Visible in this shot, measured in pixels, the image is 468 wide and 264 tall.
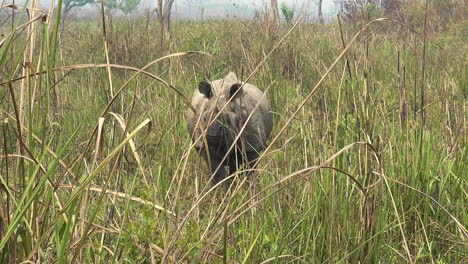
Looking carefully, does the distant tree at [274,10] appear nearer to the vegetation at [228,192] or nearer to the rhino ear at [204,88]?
the vegetation at [228,192]

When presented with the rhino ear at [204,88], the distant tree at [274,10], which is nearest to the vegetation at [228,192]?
the rhino ear at [204,88]

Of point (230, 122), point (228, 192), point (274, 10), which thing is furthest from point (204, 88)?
point (274, 10)

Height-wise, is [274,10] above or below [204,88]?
above

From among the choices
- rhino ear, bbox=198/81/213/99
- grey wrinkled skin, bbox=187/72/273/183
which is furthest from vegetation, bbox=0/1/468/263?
rhino ear, bbox=198/81/213/99

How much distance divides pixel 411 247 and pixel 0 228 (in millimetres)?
1762

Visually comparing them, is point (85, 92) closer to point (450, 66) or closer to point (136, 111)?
point (136, 111)

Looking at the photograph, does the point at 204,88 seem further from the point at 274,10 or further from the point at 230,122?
the point at 274,10

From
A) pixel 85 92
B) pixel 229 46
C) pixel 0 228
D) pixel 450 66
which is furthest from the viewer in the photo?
pixel 229 46

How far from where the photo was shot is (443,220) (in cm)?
235

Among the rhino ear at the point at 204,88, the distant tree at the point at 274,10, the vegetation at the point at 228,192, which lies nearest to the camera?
the vegetation at the point at 228,192

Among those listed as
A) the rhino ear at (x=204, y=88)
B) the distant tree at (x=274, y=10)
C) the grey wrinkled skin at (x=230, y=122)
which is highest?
the distant tree at (x=274, y=10)

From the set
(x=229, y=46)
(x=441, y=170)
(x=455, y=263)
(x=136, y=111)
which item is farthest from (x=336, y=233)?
(x=229, y=46)

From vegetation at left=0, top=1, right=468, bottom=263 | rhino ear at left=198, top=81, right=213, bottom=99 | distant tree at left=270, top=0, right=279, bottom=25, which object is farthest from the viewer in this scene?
distant tree at left=270, top=0, right=279, bottom=25

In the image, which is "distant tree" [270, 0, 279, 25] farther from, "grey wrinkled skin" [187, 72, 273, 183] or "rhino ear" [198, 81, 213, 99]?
"rhino ear" [198, 81, 213, 99]
